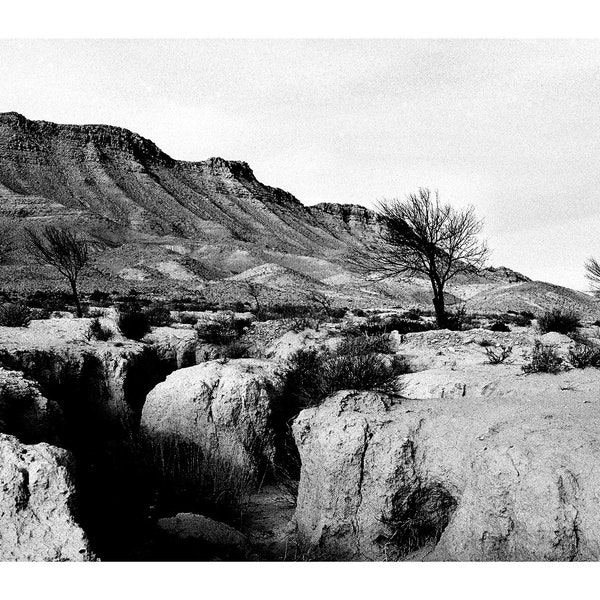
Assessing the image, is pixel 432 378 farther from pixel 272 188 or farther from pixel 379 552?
pixel 272 188

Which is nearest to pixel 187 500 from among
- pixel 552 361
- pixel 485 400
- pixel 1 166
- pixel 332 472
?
pixel 332 472

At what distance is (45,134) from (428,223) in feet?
298

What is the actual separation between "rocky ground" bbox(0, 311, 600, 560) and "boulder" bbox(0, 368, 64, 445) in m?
0.02

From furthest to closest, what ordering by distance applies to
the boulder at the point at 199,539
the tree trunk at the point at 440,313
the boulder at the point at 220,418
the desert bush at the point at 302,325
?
Answer: the tree trunk at the point at 440,313 → the desert bush at the point at 302,325 → the boulder at the point at 220,418 → the boulder at the point at 199,539

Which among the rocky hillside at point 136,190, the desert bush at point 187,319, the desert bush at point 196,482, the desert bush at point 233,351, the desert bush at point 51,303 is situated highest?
the rocky hillside at point 136,190

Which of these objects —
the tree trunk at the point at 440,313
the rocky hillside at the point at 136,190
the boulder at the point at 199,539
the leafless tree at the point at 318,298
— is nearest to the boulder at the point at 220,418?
the boulder at the point at 199,539

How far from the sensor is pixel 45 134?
8831cm

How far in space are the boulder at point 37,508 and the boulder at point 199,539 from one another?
1.18 meters

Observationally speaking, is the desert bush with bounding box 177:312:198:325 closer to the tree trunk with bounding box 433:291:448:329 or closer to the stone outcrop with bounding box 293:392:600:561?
the tree trunk with bounding box 433:291:448:329

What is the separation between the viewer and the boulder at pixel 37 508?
339 centimetres

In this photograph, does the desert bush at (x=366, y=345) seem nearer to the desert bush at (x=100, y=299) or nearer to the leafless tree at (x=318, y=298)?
the desert bush at (x=100, y=299)

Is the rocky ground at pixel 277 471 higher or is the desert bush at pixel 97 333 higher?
the desert bush at pixel 97 333

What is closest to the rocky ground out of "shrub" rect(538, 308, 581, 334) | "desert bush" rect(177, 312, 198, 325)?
"shrub" rect(538, 308, 581, 334)

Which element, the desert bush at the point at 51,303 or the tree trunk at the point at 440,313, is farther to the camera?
the desert bush at the point at 51,303
